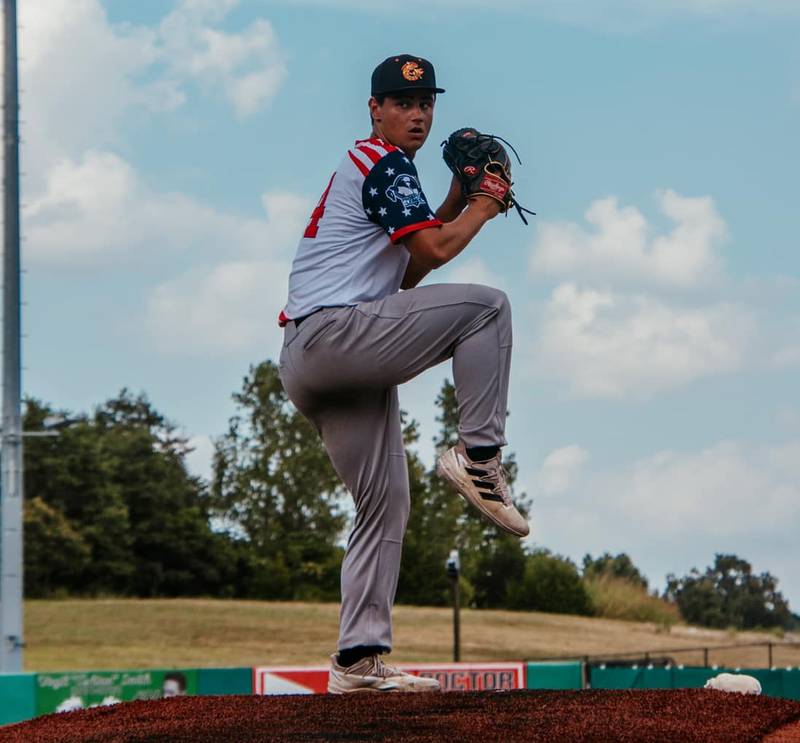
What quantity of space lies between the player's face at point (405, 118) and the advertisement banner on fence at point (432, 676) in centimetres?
1128

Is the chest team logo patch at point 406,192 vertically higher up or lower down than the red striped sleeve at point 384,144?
lower down

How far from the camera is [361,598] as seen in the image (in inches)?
219

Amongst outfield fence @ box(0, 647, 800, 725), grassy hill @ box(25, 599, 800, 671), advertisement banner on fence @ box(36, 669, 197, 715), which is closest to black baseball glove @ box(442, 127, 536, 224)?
outfield fence @ box(0, 647, 800, 725)

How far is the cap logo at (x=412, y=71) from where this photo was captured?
17.7 ft

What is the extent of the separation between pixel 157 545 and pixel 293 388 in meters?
65.5

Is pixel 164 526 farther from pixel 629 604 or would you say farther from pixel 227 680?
pixel 227 680

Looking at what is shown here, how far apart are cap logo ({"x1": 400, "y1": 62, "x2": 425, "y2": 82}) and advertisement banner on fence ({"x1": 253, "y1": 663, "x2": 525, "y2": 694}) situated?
11467 millimetres

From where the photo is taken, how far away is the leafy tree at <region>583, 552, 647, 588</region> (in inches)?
2837

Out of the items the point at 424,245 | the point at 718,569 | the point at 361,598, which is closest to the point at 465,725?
Result: the point at 361,598

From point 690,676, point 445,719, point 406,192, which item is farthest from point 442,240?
point 690,676

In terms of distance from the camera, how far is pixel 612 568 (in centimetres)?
7519

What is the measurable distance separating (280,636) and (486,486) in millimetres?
47666

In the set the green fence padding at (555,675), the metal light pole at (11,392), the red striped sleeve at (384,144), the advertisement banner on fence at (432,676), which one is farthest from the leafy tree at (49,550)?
the red striped sleeve at (384,144)

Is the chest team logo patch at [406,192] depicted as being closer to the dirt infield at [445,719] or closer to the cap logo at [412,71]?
the cap logo at [412,71]
